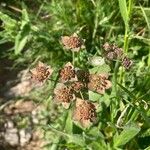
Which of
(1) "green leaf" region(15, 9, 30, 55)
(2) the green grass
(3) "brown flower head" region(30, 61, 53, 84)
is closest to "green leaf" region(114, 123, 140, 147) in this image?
(2) the green grass

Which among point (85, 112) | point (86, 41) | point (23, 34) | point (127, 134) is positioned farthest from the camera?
point (86, 41)

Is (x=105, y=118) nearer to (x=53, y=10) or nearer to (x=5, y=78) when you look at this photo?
(x=53, y=10)

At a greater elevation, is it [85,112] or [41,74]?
[41,74]

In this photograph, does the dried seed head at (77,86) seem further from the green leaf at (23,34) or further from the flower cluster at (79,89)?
the green leaf at (23,34)

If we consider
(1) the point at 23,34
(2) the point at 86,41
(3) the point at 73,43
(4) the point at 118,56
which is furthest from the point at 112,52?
(2) the point at 86,41

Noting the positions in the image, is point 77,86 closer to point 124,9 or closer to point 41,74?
point 41,74

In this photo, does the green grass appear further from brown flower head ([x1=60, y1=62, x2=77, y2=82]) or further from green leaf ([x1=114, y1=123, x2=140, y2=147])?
brown flower head ([x1=60, y1=62, x2=77, y2=82])
